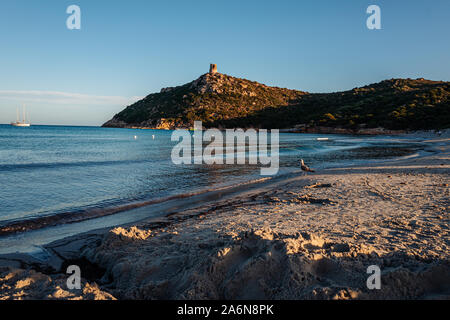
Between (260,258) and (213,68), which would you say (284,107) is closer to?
(213,68)

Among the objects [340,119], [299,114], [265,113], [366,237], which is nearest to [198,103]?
[265,113]

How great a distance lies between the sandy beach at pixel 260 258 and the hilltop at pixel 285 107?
2592 inches

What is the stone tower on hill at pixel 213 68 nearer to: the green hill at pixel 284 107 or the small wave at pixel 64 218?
the green hill at pixel 284 107

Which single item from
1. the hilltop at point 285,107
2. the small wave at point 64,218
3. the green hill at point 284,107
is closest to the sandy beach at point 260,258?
the small wave at point 64,218

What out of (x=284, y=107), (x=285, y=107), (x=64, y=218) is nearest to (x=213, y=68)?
(x=284, y=107)

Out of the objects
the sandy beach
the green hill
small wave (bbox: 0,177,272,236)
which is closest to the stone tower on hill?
the green hill

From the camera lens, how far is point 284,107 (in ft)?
371

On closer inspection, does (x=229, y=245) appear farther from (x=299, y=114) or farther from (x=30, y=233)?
(x=299, y=114)

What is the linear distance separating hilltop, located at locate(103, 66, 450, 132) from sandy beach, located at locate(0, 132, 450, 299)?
65.8 m

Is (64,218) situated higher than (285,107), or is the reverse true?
(285,107)

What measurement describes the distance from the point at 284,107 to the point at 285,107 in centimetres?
Answer: 42

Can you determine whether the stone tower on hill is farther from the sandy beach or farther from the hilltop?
the sandy beach

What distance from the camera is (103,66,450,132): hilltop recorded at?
6981 cm

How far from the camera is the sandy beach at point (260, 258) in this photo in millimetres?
3109
